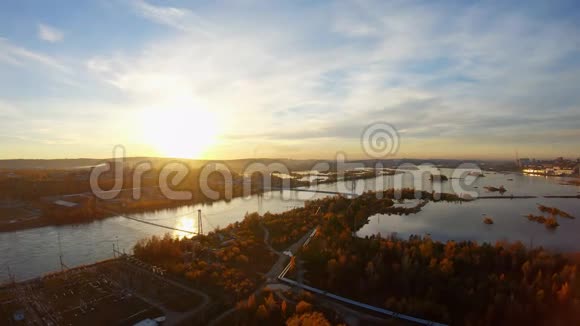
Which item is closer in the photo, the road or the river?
the road

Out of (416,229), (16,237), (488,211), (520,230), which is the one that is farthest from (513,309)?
(16,237)

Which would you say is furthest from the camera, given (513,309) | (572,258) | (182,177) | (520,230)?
(182,177)

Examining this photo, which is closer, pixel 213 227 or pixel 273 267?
pixel 273 267

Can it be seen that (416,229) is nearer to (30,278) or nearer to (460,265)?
(460,265)

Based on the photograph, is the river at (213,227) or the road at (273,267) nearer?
the road at (273,267)

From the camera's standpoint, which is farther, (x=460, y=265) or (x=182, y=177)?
(x=182, y=177)

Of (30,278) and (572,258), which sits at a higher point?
(572,258)

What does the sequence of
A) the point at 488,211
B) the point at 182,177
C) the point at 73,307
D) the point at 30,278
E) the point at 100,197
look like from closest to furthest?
the point at 73,307 < the point at 30,278 < the point at 488,211 < the point at 100,197 < the point at 182,177

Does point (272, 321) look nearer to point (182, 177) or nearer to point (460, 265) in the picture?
point (460, 265)

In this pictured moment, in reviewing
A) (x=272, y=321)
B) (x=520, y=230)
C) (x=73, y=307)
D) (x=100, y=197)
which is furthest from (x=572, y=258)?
(x=100, y=197)
